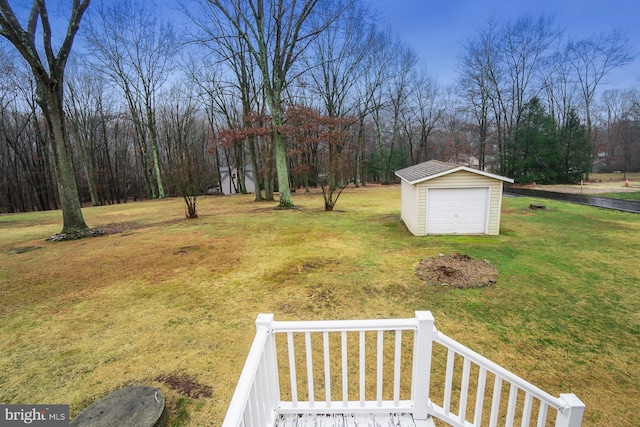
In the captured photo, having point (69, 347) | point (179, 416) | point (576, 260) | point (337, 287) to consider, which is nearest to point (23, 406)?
point (69, 347)

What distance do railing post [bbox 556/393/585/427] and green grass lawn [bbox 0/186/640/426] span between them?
146 cm

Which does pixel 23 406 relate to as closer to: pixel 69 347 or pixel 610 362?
pixel 69 347

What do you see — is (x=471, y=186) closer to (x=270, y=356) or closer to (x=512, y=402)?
(x=512, y=402)

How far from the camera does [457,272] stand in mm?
5688

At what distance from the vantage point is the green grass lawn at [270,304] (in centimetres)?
307

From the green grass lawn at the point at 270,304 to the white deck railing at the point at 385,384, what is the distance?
0.81m

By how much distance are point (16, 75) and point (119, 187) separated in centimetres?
1237

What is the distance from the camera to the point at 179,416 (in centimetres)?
260

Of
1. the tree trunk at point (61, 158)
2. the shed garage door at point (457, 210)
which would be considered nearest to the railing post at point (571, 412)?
the shed garage door at point (457, 210)

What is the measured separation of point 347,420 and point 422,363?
0.79 metres

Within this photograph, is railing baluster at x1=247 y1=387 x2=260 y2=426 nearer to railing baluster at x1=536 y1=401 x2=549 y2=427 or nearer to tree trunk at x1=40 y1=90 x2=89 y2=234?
railing baluster at x1=536 y1=401 x2=549 y2=427

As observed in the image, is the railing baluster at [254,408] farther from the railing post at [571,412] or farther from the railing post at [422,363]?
the railing post at [571,412]

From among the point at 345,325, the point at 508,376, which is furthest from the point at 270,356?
the point at 508,376

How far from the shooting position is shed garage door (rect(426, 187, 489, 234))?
8.71 m
